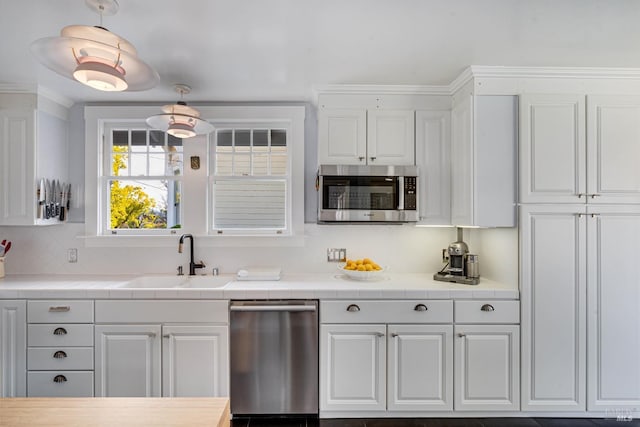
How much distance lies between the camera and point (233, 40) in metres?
1.86

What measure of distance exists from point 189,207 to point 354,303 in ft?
5.46

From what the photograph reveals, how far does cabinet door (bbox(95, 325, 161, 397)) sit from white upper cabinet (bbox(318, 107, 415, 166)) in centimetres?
176

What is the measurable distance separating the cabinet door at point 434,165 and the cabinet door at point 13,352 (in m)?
2.89

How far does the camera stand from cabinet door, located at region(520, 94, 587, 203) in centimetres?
217

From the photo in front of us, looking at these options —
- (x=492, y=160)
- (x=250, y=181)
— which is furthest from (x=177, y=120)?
(x=492, y=160)

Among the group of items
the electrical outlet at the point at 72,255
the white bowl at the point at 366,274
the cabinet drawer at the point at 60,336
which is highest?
the electrical outlet at the point at 72,255

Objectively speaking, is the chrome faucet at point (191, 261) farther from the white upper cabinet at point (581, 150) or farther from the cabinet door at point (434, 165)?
the white upper cabinet at point (581, 150)

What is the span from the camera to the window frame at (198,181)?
2820mm

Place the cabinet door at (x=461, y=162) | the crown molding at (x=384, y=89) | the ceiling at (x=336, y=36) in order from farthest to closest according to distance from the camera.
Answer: the crown molding at (x=384, y=89) → the cabinet door at (x=461, y=162) → the ceiling at (x=336, y=36)

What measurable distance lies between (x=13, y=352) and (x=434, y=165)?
10.6 feet

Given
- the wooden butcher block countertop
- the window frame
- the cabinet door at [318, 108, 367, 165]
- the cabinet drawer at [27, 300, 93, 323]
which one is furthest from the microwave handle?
the cabinet drawer at [27, 300, 93, 323]

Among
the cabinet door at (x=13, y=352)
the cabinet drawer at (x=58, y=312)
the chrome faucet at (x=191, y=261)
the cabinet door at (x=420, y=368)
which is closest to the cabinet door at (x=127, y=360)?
the cabinet drawer at (x=58, y=312)

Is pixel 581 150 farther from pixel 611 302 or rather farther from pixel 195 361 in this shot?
pixel 195 361

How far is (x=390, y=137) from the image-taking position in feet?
8.39
